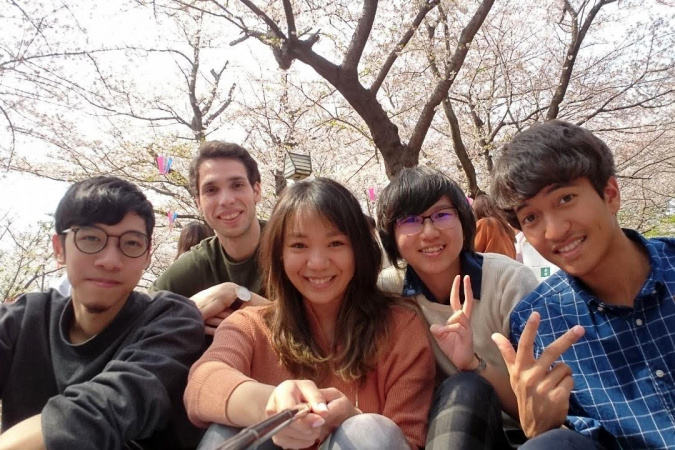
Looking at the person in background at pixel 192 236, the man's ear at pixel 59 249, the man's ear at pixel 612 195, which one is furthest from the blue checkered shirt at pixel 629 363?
the person in background at pixel 192 236

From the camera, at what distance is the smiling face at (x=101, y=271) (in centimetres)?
178

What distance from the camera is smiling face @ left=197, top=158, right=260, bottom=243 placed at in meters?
2.91

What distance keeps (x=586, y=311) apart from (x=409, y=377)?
2.18 feet

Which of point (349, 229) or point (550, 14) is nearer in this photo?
point (349, 229)

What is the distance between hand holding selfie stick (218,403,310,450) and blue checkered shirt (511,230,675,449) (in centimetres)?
93

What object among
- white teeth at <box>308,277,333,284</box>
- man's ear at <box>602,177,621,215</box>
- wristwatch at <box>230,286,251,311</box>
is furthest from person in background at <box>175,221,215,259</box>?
man's ear at <box>602,177,621,215</box>

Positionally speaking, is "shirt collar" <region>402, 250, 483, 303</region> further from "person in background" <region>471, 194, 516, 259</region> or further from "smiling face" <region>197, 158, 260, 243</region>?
"person in background" <region>471, 194, 516, 259</region>

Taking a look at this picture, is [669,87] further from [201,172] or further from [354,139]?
[201,172]

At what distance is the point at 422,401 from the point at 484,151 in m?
9.68

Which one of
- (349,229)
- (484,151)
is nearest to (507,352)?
(349,229)

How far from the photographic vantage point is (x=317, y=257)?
1.81 m

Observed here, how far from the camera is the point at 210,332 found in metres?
2.08

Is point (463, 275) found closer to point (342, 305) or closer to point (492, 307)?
point (492, 307)

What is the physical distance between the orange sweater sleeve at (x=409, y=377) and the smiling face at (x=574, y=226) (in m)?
0.57
